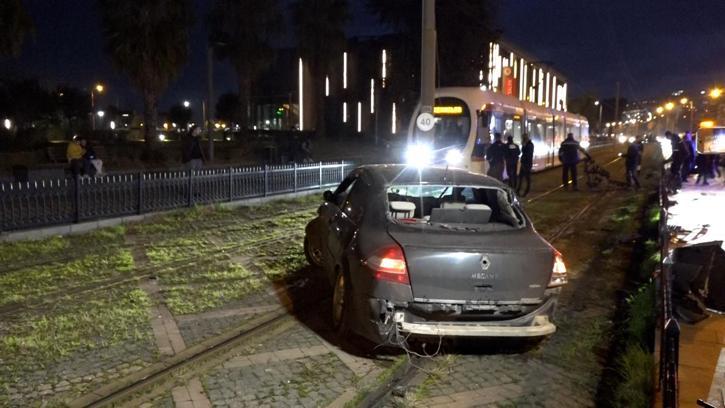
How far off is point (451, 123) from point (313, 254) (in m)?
12.4

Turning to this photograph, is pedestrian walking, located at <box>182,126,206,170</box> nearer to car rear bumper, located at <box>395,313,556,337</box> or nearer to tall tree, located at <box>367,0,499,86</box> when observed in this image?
car rear bumper, located at <box>395,313,556,337</box>

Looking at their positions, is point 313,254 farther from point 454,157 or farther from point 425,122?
point 454,157

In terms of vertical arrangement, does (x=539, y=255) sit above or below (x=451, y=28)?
below

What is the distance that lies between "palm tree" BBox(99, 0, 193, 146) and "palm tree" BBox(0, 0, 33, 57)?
8991mm

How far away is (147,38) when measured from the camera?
26.6 m

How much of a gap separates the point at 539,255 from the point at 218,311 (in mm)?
3447

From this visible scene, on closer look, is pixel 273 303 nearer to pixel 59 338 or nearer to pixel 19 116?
pixel 59 338

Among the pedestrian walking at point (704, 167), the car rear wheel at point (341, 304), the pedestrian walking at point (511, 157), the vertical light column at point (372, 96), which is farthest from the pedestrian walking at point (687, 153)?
the vertical light column at point (372, 96)

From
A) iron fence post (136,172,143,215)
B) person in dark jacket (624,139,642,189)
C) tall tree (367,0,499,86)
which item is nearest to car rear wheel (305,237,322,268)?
iron fence post (136,172,143,215)

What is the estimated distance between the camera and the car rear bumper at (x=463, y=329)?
5023 mm

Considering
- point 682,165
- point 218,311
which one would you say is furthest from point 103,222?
point 682,165

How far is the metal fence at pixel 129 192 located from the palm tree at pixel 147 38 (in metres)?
12.5

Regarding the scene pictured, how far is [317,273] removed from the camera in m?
8.60

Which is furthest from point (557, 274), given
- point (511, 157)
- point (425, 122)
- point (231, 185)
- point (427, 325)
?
point (511, 157)
